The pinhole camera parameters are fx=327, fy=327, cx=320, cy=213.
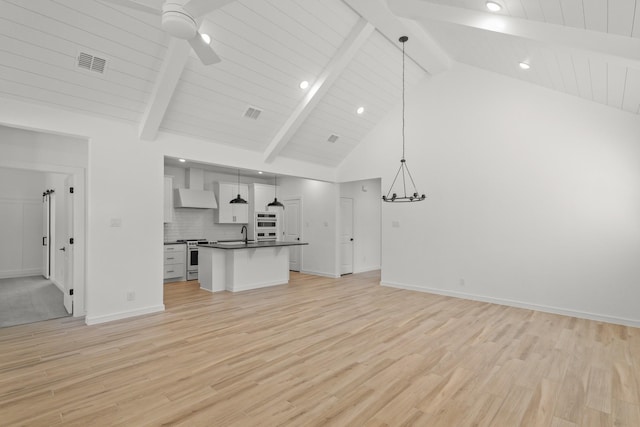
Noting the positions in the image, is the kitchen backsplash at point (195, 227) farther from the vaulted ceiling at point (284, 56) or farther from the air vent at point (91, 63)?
the air vent at point (91, 63)

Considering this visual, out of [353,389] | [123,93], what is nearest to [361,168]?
[123,93]

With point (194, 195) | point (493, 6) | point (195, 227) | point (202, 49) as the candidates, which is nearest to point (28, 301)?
point (195, 227)

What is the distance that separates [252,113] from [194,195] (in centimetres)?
373

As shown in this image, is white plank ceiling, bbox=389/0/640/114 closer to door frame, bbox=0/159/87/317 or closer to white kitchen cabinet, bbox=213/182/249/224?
door frame, bbox=0/159/87/317

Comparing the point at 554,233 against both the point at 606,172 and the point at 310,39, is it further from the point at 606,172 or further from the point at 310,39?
the point at 310,39

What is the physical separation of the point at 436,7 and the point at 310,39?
1.73 meters

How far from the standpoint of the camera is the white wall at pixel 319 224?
837 centimetres

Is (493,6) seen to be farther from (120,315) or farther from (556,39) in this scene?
(120,315)

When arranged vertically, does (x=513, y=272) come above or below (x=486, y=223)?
below

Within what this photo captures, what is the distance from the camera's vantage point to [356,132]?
7.35 meters

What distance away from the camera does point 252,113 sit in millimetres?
5555

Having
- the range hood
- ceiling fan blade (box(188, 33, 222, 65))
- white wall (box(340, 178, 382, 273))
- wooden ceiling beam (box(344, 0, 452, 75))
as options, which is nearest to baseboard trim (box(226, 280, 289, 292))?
white wall (box(340, 178, 382, 273))

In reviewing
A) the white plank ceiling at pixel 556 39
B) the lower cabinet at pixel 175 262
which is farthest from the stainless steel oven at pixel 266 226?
the white plank ceiling at pixel 556 39

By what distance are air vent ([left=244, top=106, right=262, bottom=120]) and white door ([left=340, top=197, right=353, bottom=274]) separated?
144 inches
